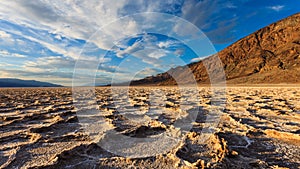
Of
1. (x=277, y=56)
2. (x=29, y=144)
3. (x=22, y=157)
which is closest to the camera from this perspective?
(x=22, y=157)

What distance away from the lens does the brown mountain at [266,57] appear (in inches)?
1869

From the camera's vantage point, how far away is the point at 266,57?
2329 inches

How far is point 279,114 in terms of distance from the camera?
595 cm

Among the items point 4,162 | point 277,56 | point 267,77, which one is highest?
point 277,56

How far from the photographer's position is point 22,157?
2.76 meters

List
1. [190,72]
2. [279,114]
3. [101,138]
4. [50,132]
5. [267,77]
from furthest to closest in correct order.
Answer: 1. [190,72]
2. [267,77]
3. [279,114]
4. [50,132]
5. [101,138]

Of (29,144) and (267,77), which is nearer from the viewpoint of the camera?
(29,144)

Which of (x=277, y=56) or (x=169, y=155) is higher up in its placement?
(x=277, y=56)

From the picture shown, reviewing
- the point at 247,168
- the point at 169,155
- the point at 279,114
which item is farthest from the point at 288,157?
the point at 279,114

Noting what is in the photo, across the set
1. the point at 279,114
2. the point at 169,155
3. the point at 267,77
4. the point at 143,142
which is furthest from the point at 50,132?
the point at 267,77

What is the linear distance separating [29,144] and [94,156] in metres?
1.31

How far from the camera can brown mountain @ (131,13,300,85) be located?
47.5 m

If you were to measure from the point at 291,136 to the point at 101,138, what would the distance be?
356 centimetres

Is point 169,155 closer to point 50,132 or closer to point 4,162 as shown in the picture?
point 4,162
